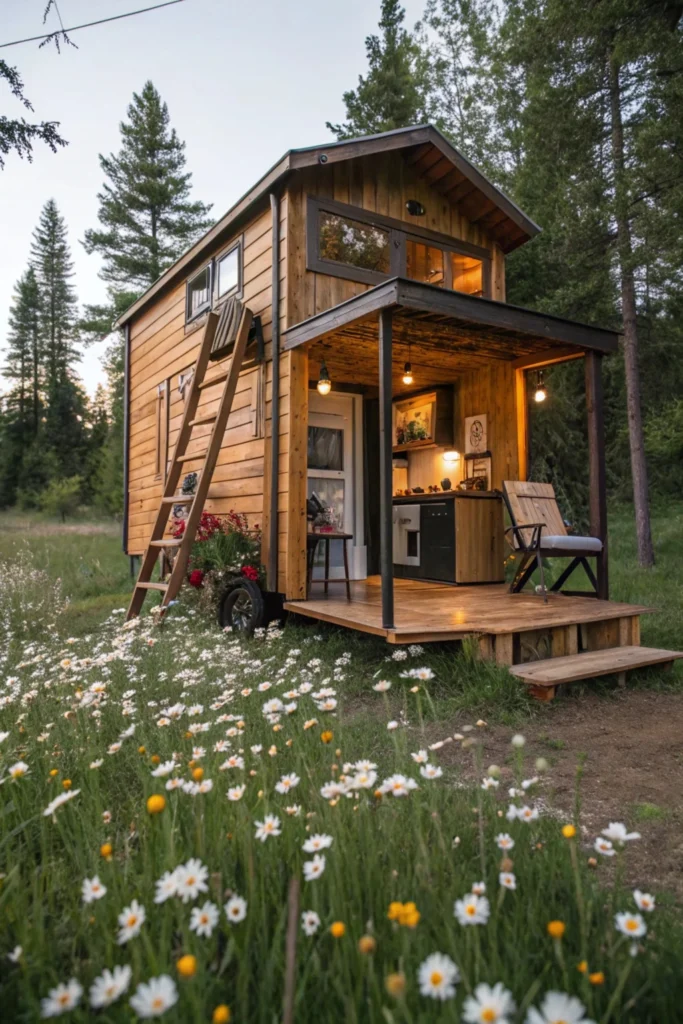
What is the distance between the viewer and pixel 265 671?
13.1 ft

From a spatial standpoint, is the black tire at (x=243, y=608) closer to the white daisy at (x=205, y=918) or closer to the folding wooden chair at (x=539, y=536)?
the folding wooden chair at (x=539, y=536)

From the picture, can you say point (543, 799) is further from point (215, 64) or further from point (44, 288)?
point (44, 288)

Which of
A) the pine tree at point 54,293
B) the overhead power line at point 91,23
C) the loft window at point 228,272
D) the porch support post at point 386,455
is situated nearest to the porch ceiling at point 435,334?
the porch support post at point 386,455

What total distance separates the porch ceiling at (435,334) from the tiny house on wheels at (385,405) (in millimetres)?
24

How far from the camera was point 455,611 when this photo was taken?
486cm

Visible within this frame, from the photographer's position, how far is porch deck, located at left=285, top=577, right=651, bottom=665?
4.02m

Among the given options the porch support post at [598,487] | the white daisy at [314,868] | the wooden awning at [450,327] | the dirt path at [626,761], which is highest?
the wooden awning at [450,327]

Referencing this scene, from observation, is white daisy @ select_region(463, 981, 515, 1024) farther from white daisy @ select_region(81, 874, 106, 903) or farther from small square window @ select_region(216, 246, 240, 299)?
small square window @ select_region(216, 246, 240, 299)

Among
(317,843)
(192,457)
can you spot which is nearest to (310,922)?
(317,843)

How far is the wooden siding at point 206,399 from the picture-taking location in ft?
20.1

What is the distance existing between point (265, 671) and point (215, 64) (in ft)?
32.3

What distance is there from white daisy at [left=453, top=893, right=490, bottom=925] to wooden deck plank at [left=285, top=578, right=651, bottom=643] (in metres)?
2.91

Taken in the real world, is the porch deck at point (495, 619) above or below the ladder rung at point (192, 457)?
below

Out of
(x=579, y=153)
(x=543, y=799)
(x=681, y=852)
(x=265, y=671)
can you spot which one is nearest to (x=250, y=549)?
(x=265, y=671)
